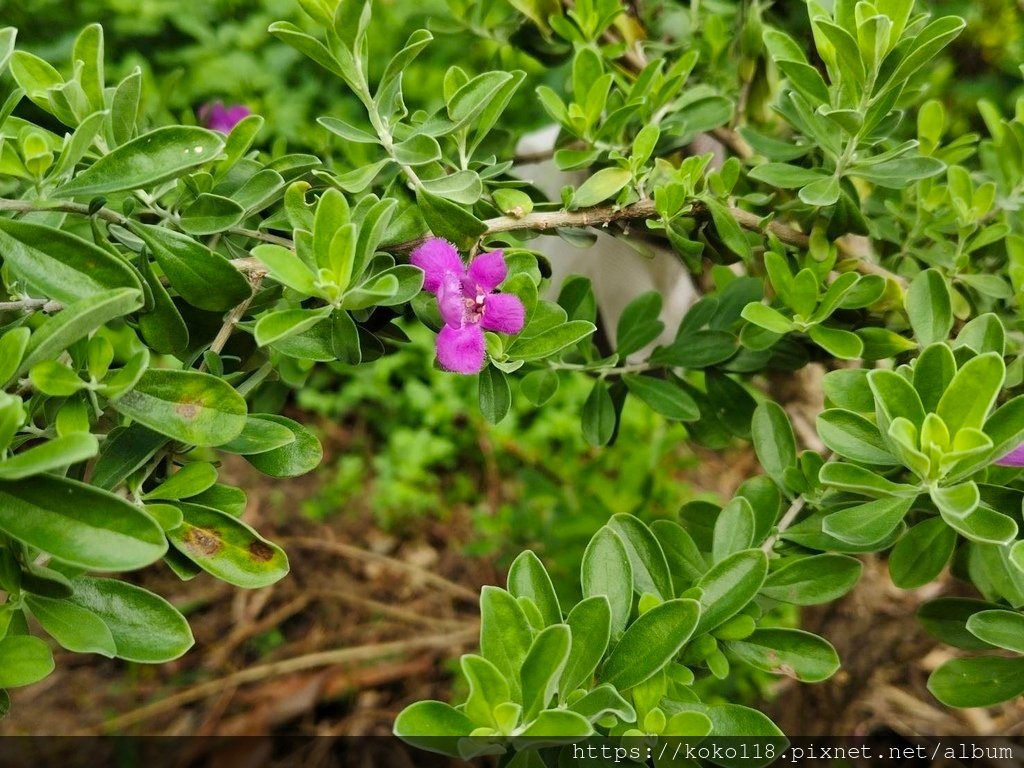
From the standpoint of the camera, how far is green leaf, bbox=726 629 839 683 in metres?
0.72

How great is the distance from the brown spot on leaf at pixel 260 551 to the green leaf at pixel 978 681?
2.05ft

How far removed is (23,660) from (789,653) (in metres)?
0.62

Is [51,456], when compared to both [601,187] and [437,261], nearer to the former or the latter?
[437,261]

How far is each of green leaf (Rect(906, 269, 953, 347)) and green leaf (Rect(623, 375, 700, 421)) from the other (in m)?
0.25

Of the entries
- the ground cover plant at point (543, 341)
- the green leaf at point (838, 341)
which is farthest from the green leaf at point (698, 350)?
the green leaf at point (838, 341)

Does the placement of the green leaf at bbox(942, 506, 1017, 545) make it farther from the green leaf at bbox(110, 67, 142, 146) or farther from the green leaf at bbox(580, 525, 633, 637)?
the green leaf at bbox(110, 67, 142, 146)

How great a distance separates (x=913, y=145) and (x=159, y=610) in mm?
763

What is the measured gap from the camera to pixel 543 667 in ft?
1.89

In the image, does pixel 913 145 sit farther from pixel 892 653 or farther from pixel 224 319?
pixel 892 653

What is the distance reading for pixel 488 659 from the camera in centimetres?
61

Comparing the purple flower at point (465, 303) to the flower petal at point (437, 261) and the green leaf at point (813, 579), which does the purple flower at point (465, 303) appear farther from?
the green leaf at point (813, 579)

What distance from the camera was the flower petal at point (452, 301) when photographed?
695 mm

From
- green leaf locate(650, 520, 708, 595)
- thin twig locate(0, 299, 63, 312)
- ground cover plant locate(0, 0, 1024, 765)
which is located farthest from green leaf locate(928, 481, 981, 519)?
thin twig locate(0, 299, 63, 312)

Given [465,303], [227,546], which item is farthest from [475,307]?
[227,546]
